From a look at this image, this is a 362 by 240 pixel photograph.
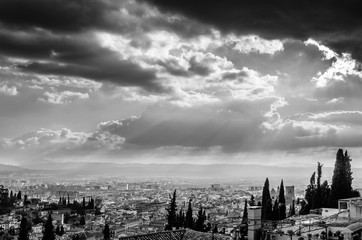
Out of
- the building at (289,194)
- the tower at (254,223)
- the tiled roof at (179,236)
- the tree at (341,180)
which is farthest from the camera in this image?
the building at (289,194)

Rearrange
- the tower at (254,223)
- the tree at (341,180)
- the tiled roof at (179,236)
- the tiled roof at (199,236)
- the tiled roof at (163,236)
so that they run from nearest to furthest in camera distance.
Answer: the tower at (254,223)
the tiled roof at (163,236)
the tiled roof at (179,236)
the tiled roof at (199,236)
the tree at (341,180)

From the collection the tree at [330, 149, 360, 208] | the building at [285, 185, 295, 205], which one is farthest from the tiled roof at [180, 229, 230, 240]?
the building at [285, 185, 295, 205]

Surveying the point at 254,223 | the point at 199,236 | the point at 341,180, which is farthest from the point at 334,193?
the point at 254,223

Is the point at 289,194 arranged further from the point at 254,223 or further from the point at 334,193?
the point at 254,223

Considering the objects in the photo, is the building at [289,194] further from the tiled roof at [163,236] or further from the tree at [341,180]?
the tiled roof at [163,236]

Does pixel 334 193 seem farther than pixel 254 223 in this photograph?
Yes

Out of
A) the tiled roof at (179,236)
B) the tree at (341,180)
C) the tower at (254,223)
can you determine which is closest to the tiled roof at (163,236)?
the tiled roof at (179,236)

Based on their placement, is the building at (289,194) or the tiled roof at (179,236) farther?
the building at (289,194)

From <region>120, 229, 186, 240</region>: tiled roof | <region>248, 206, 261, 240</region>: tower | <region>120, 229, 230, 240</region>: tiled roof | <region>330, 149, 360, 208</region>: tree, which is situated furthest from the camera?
<region>330, 149, 360, 208</region>: tree

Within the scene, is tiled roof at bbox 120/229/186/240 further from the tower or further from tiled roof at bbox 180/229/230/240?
the tower

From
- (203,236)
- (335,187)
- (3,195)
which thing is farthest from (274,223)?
(3,195)
